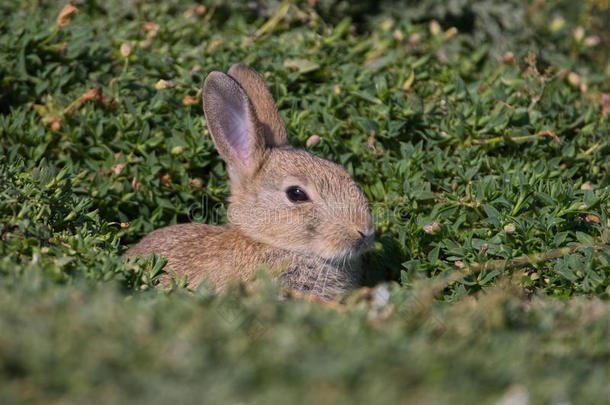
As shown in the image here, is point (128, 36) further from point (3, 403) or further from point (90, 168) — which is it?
point (3, 403)

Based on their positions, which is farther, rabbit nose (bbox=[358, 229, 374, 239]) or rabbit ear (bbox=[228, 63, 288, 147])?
rabbit ear (bbox=[228, 63, 288, 147])

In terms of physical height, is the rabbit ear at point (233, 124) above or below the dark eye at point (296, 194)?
above

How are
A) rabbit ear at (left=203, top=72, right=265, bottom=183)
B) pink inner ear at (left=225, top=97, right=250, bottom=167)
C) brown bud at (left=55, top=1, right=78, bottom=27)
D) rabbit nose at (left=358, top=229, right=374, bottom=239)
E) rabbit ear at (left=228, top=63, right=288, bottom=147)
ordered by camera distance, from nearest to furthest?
rabbit nose at (left=358, top=229, right=374, bottom=239) < rabbit ear at (left=203, top=72, right=265, bottom=183) < pink inner ear at (left=225, top=97, right=250, bottom=167) < rabbit ear at (left=228, top=63, right=288, bottom=147) < brown bud at (left=55, top=1, right=78, bottom=27)

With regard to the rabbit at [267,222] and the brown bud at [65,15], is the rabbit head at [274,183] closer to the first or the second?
the rabbit at [267,222]

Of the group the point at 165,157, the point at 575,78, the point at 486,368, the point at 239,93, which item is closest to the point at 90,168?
the point at 165,157

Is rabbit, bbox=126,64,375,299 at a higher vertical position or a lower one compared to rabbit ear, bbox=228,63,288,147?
lower

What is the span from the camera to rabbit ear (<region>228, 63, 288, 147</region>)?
5590 millimetres

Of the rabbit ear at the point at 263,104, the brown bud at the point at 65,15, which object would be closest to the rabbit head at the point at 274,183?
the rabbit ear at the point at 263,104

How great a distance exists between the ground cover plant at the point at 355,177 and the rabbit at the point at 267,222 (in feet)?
1.27

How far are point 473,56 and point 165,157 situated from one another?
348cm

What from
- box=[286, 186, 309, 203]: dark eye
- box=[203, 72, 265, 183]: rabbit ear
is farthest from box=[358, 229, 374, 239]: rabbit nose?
box=[203, 72, 265, 183]: rabbit ear

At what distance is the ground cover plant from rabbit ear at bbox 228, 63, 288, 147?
30 centimetres

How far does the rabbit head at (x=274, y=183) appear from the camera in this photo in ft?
15.9

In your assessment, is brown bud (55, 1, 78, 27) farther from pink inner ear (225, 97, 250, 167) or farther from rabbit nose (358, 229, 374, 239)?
rabbit nose (358, 229, 374, 239)
